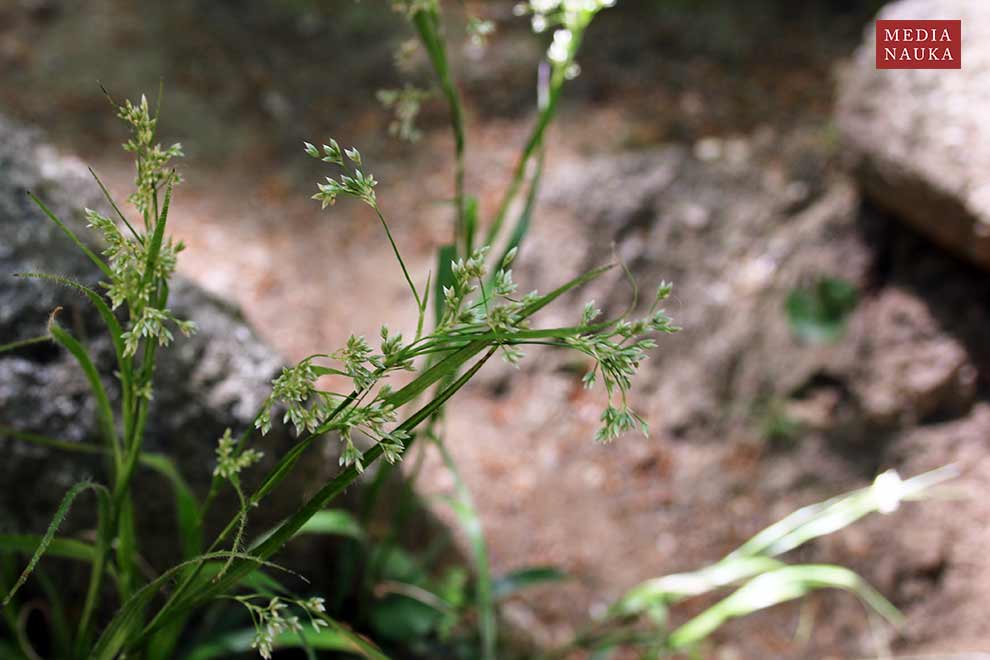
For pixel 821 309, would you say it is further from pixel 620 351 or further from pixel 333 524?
pixel 620 351

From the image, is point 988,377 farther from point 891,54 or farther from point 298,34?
point 298,34

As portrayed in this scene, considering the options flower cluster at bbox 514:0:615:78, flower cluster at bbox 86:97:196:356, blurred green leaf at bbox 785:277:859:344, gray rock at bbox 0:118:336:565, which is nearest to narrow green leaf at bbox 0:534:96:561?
gray rock at bbox 0:118:336:565

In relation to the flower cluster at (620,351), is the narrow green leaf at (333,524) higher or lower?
lower

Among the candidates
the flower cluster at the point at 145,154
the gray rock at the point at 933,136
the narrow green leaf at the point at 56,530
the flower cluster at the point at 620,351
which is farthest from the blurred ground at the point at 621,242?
the flower cluster at the point at 145,154

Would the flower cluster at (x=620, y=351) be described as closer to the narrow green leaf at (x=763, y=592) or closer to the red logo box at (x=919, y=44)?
A: the narrow green leaf at (x=763, y=592)

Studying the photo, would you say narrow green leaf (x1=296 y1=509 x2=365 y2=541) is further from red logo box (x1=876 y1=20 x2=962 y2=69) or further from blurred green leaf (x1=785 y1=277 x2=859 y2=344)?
red logo box (x1=876 y1=20 x2=962 y2=69)

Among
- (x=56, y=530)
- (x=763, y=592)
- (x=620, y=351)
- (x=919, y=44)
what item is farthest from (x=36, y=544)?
(x=919, y=44)

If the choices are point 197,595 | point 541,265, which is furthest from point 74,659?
point 541,265
